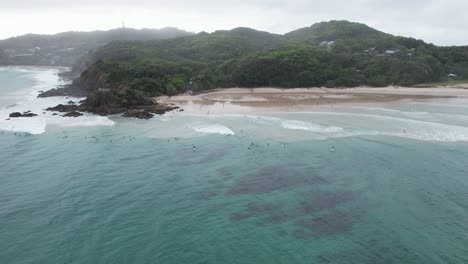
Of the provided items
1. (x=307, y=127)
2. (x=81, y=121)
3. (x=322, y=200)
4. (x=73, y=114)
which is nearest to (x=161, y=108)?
(x=81, y=121)

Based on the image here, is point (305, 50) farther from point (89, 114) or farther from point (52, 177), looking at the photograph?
point (52, 177)

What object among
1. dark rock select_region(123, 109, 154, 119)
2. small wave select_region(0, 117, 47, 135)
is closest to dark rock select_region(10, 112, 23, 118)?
small wave select_region(0, 117, 47, 135)

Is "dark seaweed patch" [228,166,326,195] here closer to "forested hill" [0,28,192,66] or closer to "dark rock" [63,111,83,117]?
"dark rock" [63,111,83,117]

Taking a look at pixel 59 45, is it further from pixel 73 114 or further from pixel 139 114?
pixel 139 114

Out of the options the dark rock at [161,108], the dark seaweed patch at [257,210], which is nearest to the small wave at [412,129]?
the dark seaweed patch at [257,210]

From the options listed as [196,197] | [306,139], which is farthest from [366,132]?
[196,197]

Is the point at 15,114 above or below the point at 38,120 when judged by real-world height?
above
